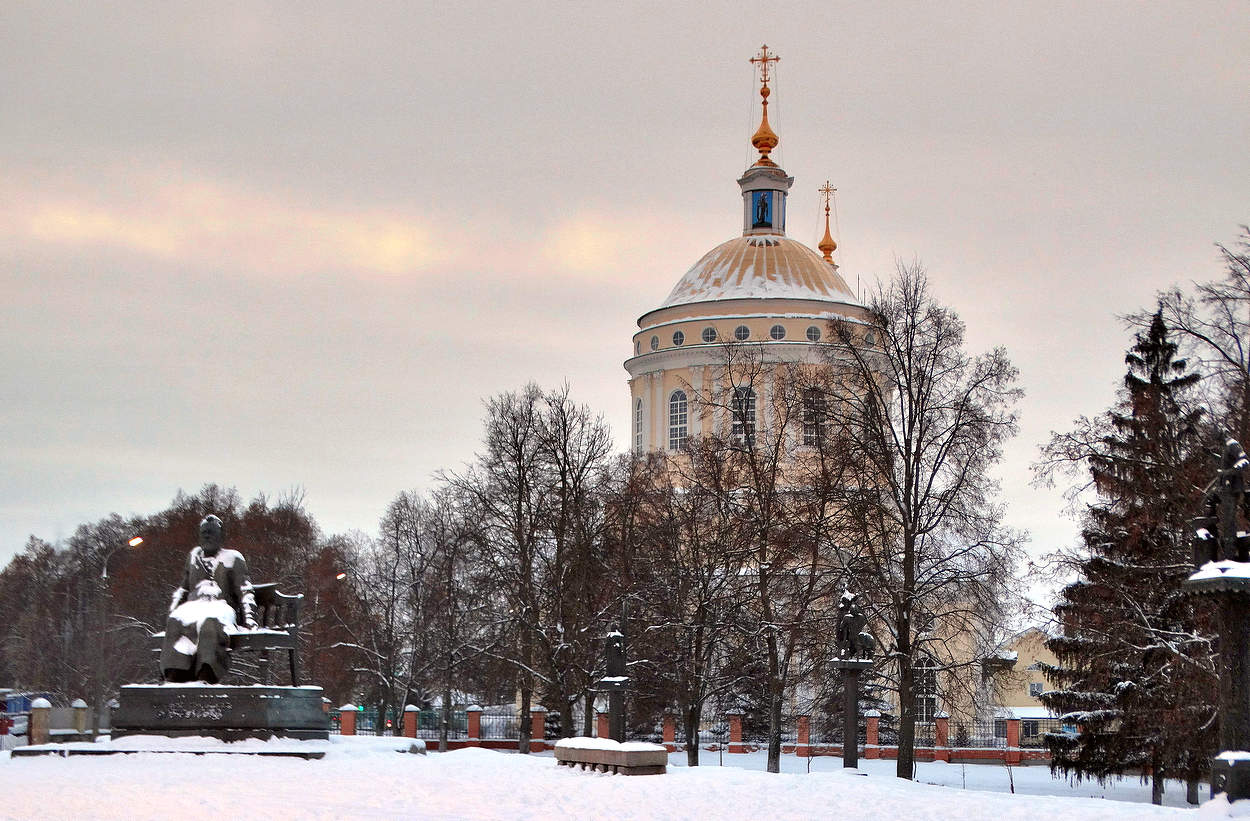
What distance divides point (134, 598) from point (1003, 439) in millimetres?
38144

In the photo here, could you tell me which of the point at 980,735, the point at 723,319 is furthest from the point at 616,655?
the point at 723,319

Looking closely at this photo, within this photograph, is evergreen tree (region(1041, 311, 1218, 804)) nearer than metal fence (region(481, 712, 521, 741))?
Yes

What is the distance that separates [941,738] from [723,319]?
20.8m

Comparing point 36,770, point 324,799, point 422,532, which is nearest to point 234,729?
point 36,770

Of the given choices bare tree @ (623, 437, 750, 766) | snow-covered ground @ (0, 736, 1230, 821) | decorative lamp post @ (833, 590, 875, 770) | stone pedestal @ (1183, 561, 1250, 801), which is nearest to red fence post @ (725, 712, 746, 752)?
bare tree @ (623, 437, 750, 766)

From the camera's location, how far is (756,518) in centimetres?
3431

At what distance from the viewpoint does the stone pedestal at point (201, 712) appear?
68.0 ft

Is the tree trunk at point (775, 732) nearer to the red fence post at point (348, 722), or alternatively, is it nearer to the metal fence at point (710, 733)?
the red fence post at point (348, 722)

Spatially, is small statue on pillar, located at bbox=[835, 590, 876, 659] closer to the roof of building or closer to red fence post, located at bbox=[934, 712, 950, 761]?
red fence post, located at bbox=[934, 712, 950, 761]

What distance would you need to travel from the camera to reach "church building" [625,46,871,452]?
5884 cm

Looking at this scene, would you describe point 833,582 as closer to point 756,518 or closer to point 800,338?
point 756,518

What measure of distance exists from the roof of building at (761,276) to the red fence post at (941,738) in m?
20.5

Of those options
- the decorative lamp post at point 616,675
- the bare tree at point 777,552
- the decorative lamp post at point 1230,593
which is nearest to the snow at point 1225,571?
the decorative lamp post at point 1230,593

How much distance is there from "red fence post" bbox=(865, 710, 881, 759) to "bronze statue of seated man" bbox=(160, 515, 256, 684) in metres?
25.0
